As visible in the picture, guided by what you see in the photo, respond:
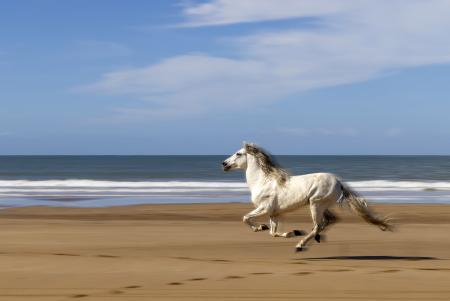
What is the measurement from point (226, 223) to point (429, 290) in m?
9.61

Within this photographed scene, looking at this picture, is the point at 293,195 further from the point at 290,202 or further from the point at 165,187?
the point at 165,187

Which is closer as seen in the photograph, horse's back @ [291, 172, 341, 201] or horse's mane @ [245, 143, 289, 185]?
horse's back @ [291, 172, 341, 201]

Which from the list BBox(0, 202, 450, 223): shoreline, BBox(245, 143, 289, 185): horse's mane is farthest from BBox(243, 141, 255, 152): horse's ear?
BBox(0, 202, 450, 223): shoreline

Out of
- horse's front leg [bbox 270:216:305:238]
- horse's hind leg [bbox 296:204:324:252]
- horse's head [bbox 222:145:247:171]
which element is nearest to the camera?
horse's front leg [bbox 270:216:305:238]

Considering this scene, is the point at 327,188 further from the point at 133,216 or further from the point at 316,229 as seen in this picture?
the point at 133,216

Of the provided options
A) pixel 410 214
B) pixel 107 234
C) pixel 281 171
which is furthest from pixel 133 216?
pixel 281 171

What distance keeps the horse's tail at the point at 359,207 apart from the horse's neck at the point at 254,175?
1.19m

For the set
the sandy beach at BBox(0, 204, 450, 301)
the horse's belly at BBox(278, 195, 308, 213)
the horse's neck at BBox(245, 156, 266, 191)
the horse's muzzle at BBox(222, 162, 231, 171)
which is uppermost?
the horse's muzzle at BBox(222, 162, 231, 171)

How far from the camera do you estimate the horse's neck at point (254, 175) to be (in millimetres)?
10148

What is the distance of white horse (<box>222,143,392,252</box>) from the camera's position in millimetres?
9859

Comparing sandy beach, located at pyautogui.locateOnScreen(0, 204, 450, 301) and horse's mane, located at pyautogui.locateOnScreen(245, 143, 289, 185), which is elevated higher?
horse's mane, located at pyautogui.locateOnScreen(245, 143, 289, 185)

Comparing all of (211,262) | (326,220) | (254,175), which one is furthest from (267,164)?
(211,262)

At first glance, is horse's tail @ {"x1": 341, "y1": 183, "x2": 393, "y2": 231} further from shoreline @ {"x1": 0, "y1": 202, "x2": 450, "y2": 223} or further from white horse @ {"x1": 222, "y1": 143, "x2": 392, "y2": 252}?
shoreline @ {"x1": 0, "y1": 202, "x2": 450, "y2": 223}

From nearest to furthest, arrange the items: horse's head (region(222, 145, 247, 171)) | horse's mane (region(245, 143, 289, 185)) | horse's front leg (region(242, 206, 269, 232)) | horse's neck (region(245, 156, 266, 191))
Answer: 1. horse's front leg (region(242, 206, 269, 232))
2. horse's mane (region(245, 143, 289, 185))
3. horse's neck (region(245, 156, 266, 191))
4. horse's head (region(222, 145, 247, 171))
